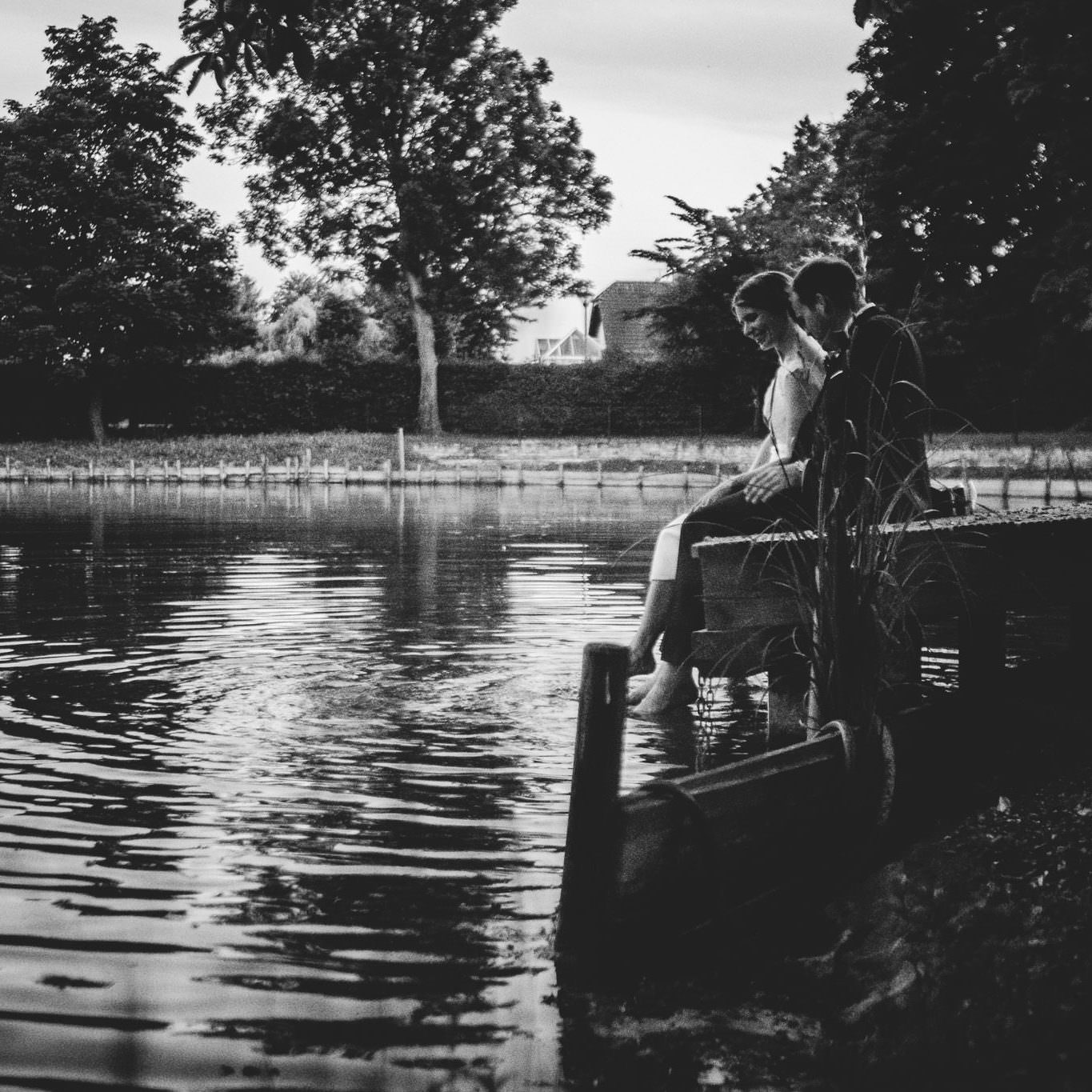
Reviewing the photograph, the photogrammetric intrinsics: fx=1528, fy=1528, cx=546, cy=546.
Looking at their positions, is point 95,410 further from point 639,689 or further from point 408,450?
point 639,689

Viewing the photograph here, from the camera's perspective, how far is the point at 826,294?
17.8ft

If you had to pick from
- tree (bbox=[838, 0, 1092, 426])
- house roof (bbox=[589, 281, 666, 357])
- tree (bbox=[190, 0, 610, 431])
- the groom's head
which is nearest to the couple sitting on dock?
the groom's head

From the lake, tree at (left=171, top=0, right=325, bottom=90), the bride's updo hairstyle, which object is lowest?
the lake

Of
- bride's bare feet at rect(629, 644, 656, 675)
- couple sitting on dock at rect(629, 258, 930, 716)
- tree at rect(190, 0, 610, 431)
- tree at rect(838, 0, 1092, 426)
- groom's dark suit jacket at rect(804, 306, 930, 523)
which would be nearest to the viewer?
groom's dark suit jacket at rect(804, 306, 930, 523)

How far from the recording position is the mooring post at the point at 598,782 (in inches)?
127

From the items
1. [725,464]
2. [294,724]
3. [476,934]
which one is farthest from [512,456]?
[476,934]

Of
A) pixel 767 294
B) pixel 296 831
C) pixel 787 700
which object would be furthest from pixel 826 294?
pixel 296 831

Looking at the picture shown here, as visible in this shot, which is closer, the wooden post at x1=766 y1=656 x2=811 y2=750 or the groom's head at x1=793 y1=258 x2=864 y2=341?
the wooden post at x1=766 y1=656 x2=811 y2=750

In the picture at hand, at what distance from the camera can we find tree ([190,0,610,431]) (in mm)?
43562

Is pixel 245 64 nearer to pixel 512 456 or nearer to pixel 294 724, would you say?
pixel 294 724

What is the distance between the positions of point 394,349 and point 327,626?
49894 mm

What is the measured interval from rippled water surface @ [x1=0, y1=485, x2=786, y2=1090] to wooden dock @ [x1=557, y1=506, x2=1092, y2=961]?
371mm

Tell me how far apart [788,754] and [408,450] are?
125ft

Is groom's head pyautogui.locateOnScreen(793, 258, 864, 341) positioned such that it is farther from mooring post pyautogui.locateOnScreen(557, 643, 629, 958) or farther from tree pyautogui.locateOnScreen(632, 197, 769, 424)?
tree pyautogui.locateOnScreen(632, 197, 769, 424)
